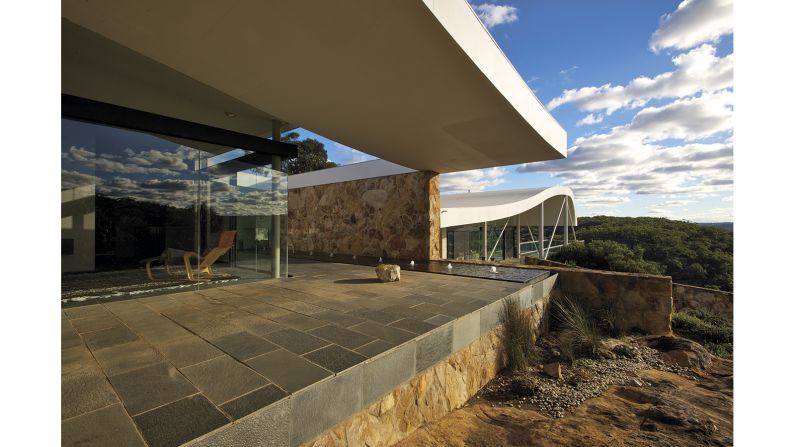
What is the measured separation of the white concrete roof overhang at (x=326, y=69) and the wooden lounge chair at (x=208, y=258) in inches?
87.8

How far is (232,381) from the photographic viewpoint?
6.52 ft

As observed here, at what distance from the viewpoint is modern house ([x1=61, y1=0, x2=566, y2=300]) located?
287 centimetres

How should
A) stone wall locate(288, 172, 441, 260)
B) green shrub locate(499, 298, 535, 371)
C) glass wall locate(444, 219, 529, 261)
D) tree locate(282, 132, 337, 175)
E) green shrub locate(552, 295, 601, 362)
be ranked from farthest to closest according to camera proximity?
tree locate(282, 132, 337, 175) → glass wall locate(444, 219, 529, 261) → stone wall locate(288, 172, 441, 260) → green shrub locate(552, 295, 601, 362) → green shrub locate(499, 298, 535, 371)

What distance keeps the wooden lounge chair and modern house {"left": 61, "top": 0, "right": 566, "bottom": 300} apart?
6 cm

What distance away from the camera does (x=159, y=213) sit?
15.5 ft

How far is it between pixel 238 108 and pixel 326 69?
2700 millimetres

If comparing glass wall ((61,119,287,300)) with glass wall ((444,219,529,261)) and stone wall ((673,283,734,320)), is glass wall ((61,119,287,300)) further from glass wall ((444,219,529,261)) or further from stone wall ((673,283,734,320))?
stone wall ((673,283,734,320))

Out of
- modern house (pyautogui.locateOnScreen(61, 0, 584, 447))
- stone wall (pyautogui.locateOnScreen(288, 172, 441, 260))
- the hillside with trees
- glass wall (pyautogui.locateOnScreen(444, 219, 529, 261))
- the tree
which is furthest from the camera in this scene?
the tree

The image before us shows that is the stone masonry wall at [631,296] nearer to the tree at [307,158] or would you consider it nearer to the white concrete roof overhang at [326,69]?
the white concrete roof overhang at [326,69]

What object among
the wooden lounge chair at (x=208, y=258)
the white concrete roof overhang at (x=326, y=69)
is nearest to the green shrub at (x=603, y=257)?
the white concrete roof overhang at (x=326, y=69)

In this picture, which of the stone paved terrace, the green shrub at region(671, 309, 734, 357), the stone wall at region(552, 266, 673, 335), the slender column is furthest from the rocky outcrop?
the slender column
